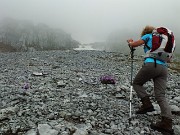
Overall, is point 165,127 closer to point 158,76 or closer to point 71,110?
point 158,76

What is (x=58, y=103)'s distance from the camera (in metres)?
10.6

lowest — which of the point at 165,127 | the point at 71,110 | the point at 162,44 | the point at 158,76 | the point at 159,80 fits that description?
the point at 165,127

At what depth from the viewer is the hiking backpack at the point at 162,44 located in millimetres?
8703

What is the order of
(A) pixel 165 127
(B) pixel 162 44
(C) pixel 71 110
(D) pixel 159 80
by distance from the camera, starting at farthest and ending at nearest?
(C) pixel 71 110, (D) pixel 159 80, (B) pixel 162 44, (A) pixel 165 127

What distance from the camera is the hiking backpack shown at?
Answer: 28.6ft

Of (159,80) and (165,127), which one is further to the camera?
(159,80)

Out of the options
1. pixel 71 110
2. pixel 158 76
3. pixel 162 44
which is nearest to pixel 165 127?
pixel 158 76

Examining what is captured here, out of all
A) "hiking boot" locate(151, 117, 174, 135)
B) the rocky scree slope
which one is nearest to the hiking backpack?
"hiking boot" locate(151, 117, 174, 135)

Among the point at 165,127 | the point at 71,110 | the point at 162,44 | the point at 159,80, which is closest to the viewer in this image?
the point at 165,127

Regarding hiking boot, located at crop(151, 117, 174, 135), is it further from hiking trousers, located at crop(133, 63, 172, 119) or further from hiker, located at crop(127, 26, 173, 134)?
hiking trousers, located at crop(133, 63, 172, 119)

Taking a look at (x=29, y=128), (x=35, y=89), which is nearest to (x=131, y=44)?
(x=29, y=128)

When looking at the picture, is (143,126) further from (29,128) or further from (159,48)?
(29,128)

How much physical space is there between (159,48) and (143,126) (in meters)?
2.86

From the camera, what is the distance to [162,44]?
8.75 m
